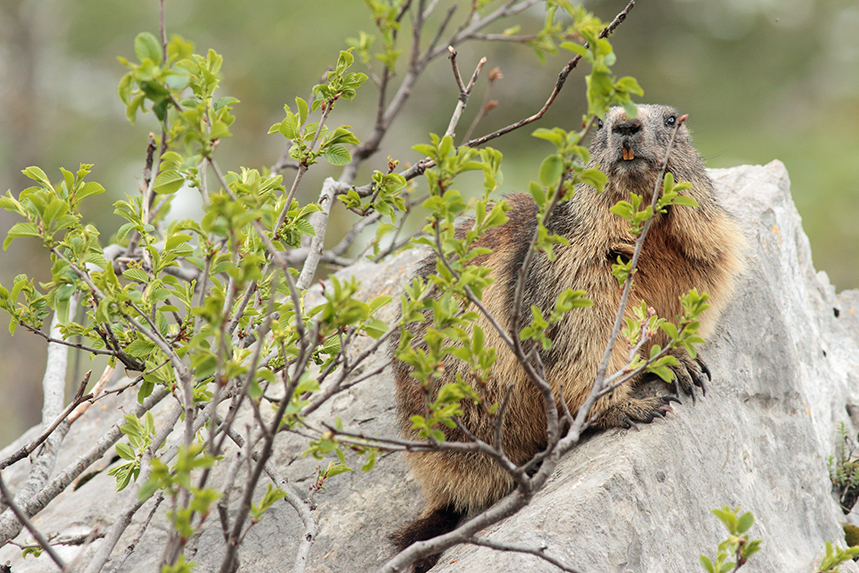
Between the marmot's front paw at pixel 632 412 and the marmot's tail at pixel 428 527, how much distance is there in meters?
1.06

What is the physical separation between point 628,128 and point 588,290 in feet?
3.01

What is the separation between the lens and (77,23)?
15984mm

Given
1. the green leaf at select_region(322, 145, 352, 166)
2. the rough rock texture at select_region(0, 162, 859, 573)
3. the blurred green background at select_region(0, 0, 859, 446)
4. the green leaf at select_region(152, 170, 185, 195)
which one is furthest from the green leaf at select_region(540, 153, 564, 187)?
the blurred green background at select_region(0, 0, 859, 446)

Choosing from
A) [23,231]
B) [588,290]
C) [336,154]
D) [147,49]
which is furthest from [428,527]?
[147,49]

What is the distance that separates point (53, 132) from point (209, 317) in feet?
50.2

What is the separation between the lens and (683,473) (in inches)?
146

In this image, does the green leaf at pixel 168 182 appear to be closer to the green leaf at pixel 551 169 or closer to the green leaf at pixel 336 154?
the green leaf at pixel 336 154

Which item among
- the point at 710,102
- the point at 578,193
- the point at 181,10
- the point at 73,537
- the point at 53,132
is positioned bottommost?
the point at 73,537

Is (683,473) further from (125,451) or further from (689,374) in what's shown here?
(125,451)

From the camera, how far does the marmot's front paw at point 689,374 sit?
4094mm

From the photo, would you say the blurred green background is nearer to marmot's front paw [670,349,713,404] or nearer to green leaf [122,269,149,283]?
marmot's front paw [670,349,713,404]

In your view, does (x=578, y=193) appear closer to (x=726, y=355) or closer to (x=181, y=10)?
(x=726, y=355)

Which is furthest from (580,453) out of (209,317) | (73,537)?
(73,537)

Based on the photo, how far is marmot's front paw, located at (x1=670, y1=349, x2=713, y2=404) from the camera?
409 centimetres
